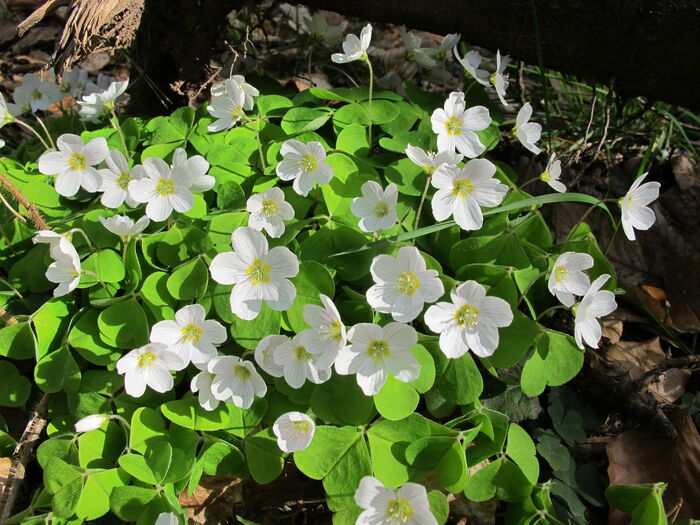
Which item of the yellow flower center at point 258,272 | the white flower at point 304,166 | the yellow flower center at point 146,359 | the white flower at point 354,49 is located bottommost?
the yellow flower center at point 146,359

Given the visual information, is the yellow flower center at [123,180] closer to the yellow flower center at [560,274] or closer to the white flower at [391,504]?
the white flower at [391,504]

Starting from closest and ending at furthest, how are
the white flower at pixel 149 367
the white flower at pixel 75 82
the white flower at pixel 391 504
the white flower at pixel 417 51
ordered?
the white flower at pixel 391 504 → the white flower at pixel 149 367 → the white flower at pixel 417 51 → the white flower at pixel 75 82

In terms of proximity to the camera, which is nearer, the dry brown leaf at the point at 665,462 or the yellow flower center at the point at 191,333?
the yellow flower center at the point at 191,333

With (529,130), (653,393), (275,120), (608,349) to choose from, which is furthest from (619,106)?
(275,120)

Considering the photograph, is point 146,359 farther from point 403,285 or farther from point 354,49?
point 354,49

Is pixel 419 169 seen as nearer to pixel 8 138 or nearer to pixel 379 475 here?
pixel 379 475

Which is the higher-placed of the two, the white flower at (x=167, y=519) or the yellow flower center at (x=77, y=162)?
the yellow flower center at (x=77, y=162)

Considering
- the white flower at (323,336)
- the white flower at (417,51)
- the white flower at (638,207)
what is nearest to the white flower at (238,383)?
the white flower at (323,336)
